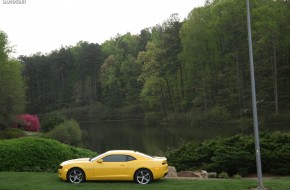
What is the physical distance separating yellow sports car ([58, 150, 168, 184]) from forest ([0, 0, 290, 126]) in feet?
96.1

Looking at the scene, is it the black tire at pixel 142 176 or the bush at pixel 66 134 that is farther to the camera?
the bush at pixel 66 134

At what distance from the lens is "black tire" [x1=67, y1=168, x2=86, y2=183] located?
614 inches

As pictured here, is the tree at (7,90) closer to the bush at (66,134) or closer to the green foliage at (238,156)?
the bush at (66,134)

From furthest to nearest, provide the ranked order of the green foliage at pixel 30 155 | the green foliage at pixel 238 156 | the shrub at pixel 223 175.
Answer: the green foliage at pixel 30 155 → the green foliage at pixel 238 156 → the shrub at pixel 223 175

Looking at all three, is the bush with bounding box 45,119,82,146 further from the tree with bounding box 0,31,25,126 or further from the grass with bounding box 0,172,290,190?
the grass with bounding box 0,172,290,190

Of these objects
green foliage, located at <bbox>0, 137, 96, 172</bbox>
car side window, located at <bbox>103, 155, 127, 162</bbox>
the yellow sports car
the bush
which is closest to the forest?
the bush

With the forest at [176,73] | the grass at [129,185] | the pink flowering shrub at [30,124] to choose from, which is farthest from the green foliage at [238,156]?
the pink flowering shrub at [30,124]

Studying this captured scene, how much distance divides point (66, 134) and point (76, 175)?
80.6 feet

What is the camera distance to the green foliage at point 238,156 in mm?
20250

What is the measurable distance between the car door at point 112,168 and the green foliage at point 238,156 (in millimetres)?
7399

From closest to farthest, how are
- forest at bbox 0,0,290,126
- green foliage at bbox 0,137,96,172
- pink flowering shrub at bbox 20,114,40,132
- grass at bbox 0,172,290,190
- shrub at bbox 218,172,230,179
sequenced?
grass at bbox 0,172,290,190
shrub at bbox 218,172,230,179
green foliage at bbox 0,137,96,172
forest at bbox 0,0,290,126
pink flowering shrub at bbox 20,114,40,132

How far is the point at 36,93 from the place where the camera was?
11538 centimetres

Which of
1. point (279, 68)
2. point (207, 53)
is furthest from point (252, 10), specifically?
point (207, 53)

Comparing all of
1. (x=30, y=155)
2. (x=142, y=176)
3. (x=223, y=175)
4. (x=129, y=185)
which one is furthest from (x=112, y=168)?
(x=30, y=155)
